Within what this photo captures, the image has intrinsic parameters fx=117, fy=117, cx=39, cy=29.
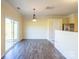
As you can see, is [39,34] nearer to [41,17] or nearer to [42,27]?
[42,27]

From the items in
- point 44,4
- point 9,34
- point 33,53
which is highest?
point 44,4

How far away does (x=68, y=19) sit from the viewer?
12609 mm

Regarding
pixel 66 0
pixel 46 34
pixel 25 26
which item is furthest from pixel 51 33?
pixel 66 0

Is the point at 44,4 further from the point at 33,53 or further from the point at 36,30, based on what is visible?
the point at 36,30

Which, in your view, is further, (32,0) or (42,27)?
(42,27)

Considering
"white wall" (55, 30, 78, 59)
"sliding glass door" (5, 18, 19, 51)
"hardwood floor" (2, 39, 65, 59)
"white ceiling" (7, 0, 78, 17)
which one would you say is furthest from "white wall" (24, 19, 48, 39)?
"white wall" (55, 30, 78, 59)

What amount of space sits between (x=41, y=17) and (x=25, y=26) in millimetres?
2127

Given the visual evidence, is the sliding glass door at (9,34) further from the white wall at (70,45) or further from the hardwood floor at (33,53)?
the white wall at (70,45)

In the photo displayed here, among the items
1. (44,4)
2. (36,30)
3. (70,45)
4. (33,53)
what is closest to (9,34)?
(33,53)

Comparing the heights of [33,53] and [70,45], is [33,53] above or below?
below

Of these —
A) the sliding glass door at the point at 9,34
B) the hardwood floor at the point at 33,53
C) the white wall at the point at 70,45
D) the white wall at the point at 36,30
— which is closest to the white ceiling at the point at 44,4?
the sliding glass door at the point at 9,34

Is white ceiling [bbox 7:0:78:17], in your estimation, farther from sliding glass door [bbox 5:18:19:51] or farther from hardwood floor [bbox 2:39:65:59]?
hardwood floor [bbox 2:39:65:59]

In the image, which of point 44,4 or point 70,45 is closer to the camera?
point 70,45

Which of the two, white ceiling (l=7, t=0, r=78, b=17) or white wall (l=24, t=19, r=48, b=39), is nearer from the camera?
white ceiling (l=7, t=0, r=78, b=17)
